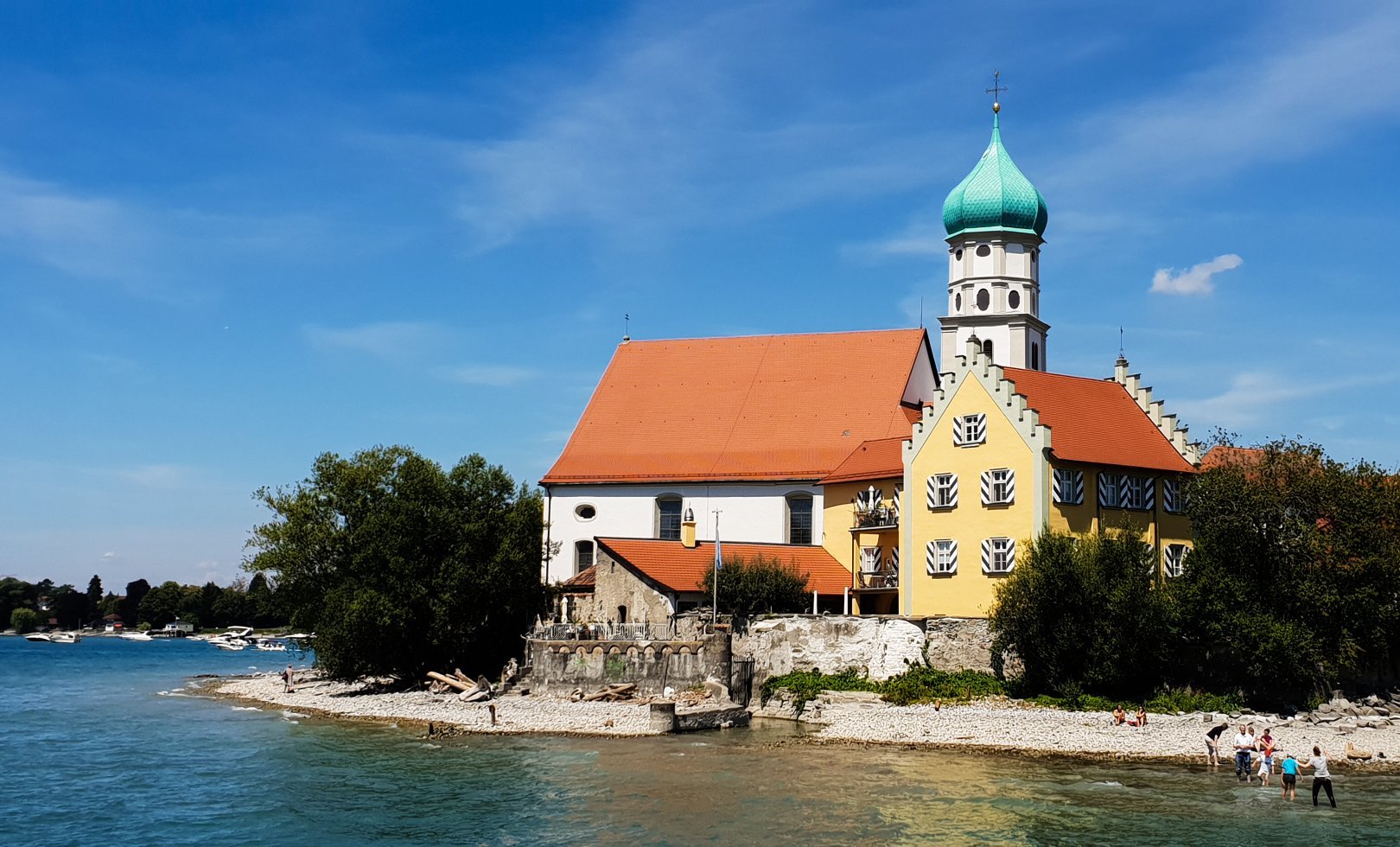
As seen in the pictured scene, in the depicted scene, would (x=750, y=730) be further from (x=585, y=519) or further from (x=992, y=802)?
(x=585, y=519)

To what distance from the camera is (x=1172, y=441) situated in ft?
154

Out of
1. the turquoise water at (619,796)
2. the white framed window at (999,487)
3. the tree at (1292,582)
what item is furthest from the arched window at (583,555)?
the tree at (1292,582)

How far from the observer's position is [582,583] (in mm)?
53688

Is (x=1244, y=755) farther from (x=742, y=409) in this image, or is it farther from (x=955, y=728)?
(x=742, y=409)

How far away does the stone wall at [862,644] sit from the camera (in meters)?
42.6

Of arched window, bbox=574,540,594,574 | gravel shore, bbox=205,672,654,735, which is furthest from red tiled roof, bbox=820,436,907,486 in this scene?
gravel shore, bbox=205,672,654,735

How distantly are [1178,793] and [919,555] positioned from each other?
16023 mm

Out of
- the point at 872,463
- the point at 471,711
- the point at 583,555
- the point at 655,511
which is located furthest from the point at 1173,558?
the point at 583,555

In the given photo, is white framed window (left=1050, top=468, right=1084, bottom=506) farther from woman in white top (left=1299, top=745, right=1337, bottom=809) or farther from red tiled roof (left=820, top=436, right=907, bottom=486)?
woman in white top (left=1299, top=745, right=1337, bottom=809)

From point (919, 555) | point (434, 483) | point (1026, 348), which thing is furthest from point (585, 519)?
point (1026, 348)

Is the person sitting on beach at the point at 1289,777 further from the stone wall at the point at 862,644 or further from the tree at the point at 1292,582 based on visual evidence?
the stone wall at the point at 862,644

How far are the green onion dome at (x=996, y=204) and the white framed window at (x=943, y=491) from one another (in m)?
22.5

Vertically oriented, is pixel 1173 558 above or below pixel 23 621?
above

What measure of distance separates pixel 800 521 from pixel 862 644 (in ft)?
35.8
